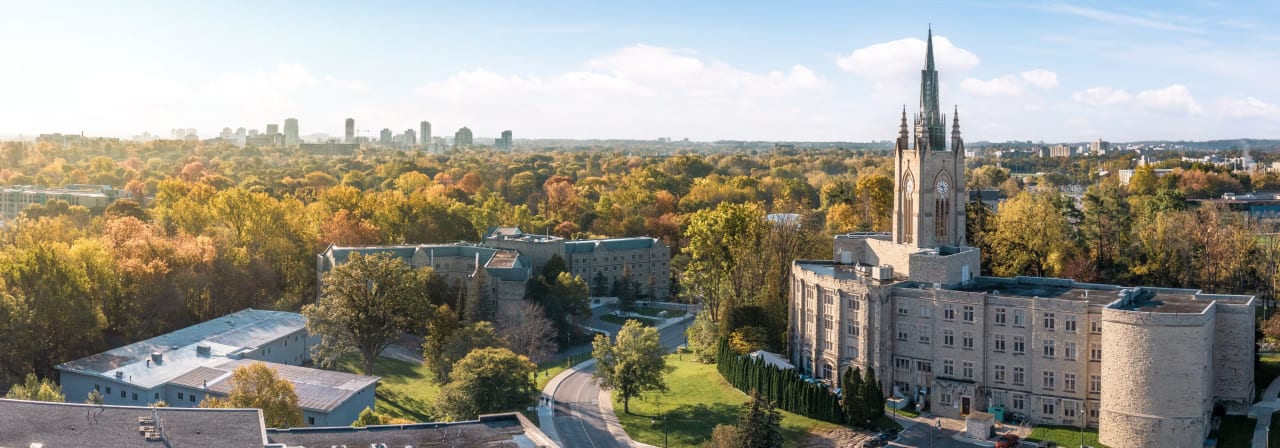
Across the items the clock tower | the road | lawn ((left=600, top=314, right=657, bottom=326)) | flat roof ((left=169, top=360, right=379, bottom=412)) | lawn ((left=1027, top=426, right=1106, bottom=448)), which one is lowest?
the road

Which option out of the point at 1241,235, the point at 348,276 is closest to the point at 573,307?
the point at 348,276

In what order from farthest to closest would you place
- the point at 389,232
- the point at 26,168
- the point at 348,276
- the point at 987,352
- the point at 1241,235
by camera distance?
the point at 26,168 → the point at 389,232 → the point at 1241,235 → the point at 348,276 → the point at 987,352

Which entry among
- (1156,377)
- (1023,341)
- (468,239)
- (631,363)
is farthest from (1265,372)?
(468,239)

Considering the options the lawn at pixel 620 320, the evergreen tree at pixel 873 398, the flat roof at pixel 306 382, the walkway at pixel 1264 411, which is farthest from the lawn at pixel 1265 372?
the flat roof at pixel 306 382

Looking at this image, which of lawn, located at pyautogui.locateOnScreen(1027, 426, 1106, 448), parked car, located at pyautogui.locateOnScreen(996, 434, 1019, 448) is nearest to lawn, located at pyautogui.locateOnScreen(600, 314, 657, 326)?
lawn, located at pyautogui.locateOnScreen(1027, 426, 1106, 448)

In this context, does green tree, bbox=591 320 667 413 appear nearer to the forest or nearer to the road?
the road

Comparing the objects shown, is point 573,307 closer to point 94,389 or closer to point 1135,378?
point 94,389
